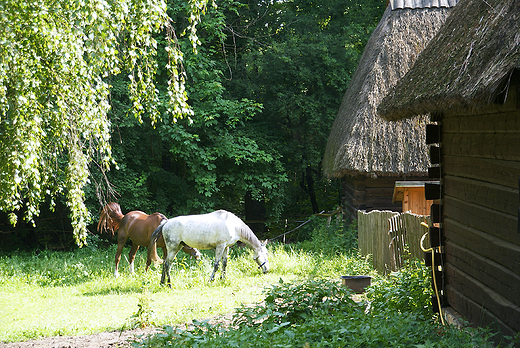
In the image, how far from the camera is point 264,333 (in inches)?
172

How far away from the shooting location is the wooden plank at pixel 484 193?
3884mm

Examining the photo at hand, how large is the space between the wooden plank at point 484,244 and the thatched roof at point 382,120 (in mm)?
5631

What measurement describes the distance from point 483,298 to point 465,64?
205cm

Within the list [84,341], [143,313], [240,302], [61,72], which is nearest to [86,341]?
[84,341]

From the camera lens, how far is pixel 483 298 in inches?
175

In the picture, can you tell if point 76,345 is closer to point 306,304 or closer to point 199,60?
point 306,304

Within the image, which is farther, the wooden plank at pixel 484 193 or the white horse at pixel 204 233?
the white horse at pixel 204 233

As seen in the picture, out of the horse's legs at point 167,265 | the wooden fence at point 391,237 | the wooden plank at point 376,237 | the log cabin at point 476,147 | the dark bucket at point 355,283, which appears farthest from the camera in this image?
the horse's legs at point 167,265

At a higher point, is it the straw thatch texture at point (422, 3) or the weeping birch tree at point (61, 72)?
the straw thatch texture at point (422, 3)

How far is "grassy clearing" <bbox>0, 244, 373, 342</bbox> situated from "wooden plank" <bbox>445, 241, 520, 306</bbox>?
11.2ft

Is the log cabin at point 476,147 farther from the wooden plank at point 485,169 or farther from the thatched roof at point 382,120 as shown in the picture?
the thatched roof at point 382,120

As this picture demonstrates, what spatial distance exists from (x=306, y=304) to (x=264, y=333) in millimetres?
1096

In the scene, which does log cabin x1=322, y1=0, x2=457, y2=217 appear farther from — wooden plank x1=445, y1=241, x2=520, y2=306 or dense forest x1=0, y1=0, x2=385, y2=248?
wooden plank x1=445, y1=241, x2=520, y2=306

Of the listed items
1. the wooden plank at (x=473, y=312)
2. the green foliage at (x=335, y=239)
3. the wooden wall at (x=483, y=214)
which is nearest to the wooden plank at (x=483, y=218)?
the wooden wall at (x=483, y=214)
